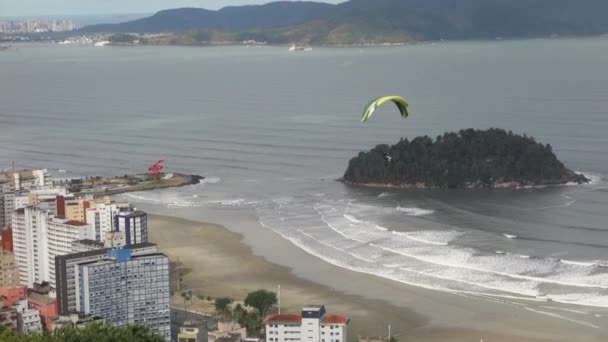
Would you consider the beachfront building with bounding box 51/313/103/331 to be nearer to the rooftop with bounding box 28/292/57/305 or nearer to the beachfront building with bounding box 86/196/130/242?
the rooftop with bounding box 28/292/57/305

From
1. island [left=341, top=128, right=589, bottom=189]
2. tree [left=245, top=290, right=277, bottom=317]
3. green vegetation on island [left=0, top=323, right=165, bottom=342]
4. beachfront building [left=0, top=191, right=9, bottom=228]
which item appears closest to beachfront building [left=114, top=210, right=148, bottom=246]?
tree [left=245, top=290, right=277, bottom=317]

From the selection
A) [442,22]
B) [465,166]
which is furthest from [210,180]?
[442,22]

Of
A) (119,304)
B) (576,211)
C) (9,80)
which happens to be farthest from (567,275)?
(9,80)

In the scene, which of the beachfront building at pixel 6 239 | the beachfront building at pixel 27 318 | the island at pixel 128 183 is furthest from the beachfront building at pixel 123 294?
the island at pixel 128 183

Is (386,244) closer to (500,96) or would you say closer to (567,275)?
(567,275)

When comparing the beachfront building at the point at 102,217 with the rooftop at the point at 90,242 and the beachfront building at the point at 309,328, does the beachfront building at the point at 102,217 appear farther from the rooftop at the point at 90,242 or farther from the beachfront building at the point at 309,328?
the beachfront building at the point at 309,328

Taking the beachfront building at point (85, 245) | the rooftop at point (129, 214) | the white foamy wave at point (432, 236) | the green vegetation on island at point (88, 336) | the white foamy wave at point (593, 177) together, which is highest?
the green vegetation on island at point (88, 336)

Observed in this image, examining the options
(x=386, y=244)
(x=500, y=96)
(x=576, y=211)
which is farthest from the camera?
(x=500, y=96)
